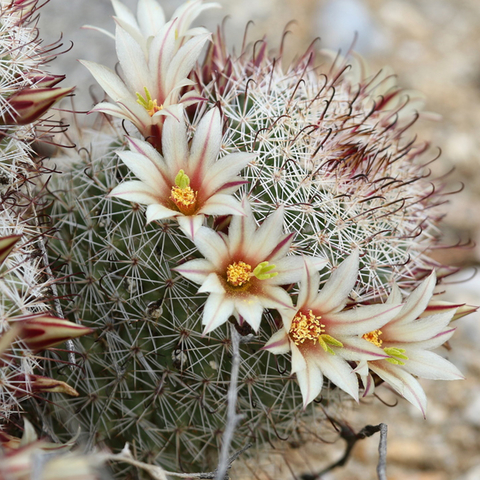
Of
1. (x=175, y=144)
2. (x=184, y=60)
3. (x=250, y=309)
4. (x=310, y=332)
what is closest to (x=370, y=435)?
(x=310, y=332)

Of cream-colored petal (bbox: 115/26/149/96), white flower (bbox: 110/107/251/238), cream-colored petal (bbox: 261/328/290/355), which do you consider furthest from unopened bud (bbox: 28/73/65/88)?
cream-colored petal (bbox: 261/328/290/355)

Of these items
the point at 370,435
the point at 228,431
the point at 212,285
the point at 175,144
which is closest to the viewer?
the point at 228,431

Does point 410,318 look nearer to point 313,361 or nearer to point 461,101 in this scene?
point 313,361

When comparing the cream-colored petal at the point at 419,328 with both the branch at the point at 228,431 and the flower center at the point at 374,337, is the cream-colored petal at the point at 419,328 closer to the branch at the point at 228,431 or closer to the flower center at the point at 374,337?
the flower center at the point at 374,337

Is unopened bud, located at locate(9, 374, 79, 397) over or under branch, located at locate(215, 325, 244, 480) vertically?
under

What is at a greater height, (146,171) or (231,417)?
(146,171)

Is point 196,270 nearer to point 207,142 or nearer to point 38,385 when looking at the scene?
point 207,142

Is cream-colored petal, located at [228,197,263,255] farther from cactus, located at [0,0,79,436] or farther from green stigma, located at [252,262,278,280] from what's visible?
cactus, located at [0,0,79,436]

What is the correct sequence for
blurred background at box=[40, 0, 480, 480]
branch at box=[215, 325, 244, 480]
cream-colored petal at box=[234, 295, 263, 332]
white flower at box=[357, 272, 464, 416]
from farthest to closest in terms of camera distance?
blurred background at box=[40, 0, 480, 480] < white flower at box=[357, 272, 464, 416] < cream-colored petal at box=[234, 295, 263, 332] < branch at box=[215, 325, 244, 480]
